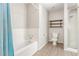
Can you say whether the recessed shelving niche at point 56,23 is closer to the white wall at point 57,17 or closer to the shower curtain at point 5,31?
the white wall at point 57,17

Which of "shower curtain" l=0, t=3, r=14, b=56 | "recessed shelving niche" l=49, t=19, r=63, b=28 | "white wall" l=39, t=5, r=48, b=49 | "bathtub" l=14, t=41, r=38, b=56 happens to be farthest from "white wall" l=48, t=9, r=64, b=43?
"shower curtain" l=0, t=3, r=14, b=56

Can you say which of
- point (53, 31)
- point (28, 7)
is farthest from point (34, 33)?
point (53, 31)

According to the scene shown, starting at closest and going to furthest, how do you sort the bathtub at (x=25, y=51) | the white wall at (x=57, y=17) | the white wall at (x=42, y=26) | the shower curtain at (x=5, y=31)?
the shower curtain at (x=5, y=31)
the bathtub at (x=25, y=51)
the white wall at (x=42, y=26)
the white wall at (x=57, y=17)

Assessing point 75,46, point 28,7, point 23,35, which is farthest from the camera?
point 75,46

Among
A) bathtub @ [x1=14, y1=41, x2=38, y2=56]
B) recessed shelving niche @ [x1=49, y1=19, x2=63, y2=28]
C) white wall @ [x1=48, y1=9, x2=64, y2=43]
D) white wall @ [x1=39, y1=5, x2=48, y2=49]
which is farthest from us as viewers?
recessed shelving niche @ [x1=49, y1=19, x2=63, y2=28]

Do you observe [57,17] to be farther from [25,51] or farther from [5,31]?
[5,31]

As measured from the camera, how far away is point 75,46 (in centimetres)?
354

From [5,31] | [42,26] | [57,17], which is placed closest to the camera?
[5,31]

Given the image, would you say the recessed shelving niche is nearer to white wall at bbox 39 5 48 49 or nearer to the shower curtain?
white wall at bbox 39 5 48 49

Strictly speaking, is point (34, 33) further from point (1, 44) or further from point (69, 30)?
point (1, 44)

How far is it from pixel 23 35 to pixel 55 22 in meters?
2.64

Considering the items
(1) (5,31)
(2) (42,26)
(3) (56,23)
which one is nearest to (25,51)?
(1) (5,31)

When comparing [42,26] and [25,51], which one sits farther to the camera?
[42,26]

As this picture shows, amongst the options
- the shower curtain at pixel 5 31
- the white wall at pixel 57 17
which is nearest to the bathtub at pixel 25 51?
the shower curtain at pixel 5 31
